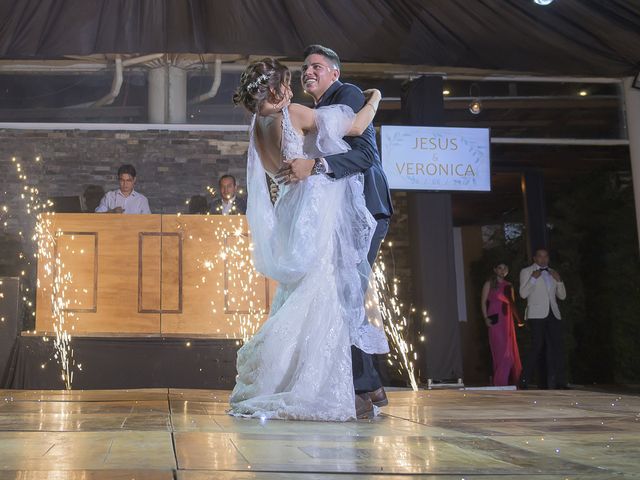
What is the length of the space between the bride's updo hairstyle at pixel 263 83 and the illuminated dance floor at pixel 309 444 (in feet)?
3.75

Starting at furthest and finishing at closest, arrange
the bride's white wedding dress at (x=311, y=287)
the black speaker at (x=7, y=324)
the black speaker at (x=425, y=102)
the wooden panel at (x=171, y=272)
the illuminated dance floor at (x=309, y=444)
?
the black speaker at (x=425, y=102)
the wooden panel at (x=171, y=272)
the black speaker at (x=7, y=324)
the bride's white wedding dress at (x=311, y=287)
the illuminated dance floor at (x=309, y=444)

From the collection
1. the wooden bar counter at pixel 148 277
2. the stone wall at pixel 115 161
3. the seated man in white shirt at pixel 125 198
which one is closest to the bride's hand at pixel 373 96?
the wooden bar counter at pixel 148 277

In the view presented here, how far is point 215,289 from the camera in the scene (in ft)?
20.3

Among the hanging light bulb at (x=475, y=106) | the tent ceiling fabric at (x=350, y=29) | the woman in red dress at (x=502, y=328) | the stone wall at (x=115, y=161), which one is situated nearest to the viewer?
the tent ceiling fabric at (x=350, y=29)

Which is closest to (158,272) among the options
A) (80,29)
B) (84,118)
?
(80,29)

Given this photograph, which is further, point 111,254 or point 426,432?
point 111,254

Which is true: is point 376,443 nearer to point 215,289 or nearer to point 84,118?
point 215,289

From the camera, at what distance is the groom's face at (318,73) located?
3189 millimetres

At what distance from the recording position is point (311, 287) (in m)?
2.94

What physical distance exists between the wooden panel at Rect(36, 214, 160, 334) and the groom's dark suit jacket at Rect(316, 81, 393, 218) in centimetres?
329

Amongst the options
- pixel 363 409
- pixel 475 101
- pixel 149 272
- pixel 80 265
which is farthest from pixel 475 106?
pixel 363 409

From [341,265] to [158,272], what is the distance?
3456 millimetres

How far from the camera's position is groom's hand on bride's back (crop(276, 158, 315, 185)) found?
289 centimetres

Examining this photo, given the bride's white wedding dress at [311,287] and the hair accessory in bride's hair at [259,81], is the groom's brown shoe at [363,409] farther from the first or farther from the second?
the hair accessory in bride's hair at [259,81]
